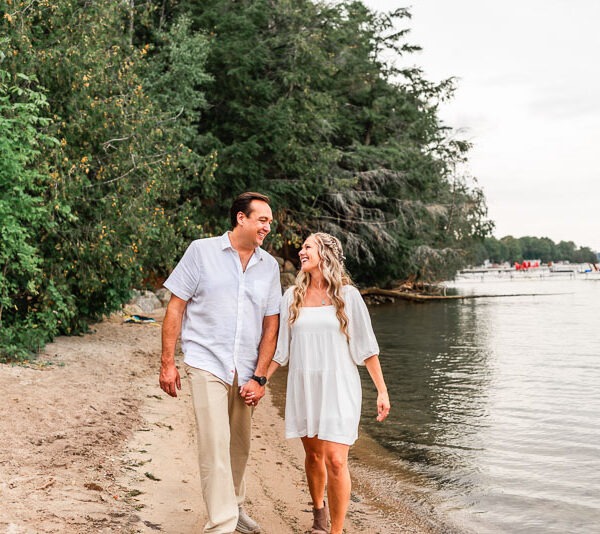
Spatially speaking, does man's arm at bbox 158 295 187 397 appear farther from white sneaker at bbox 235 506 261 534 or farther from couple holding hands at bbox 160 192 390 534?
white sneaker at bbox 235 506 261 534

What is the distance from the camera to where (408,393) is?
43.8ft

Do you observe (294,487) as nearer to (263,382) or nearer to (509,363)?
(263,382)

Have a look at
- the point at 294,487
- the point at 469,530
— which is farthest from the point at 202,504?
the point at 469,530

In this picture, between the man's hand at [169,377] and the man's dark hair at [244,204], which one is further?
the man's dark hair at [244,204]

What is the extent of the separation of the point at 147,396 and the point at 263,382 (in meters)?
5.74

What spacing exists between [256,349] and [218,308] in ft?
1.31

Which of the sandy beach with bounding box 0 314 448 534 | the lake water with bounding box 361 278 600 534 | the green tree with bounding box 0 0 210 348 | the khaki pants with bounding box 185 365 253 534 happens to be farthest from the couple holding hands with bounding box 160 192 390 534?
the green tree with bounding box 0 0 210 348

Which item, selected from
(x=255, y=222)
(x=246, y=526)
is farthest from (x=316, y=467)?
(x=255, y=222)

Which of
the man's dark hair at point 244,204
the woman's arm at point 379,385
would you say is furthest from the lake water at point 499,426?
the man's dark hair at point 244,204

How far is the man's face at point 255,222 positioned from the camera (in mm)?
4609

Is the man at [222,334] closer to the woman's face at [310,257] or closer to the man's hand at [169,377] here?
the man's hand at [169,377]

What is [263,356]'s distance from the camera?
185 inches

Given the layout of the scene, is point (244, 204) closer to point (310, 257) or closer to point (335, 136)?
point (310, 257)

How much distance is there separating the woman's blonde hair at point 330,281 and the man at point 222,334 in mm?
180
